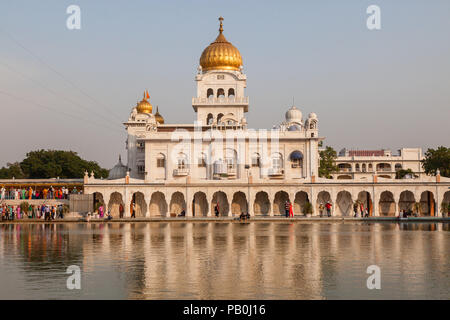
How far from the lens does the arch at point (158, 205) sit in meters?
48.9

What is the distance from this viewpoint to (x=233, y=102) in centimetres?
5684

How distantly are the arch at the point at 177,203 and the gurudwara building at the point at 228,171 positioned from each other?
3.6 inches

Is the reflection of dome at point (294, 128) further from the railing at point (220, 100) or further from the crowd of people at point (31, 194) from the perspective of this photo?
the crowd of people at point (31, 194)

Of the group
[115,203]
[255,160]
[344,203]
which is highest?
[255,160]

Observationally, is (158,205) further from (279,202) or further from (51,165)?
(51,165)

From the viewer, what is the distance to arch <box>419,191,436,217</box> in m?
47.0

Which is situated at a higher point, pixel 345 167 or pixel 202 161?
pixel 345 167

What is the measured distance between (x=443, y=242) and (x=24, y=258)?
57.3 feet

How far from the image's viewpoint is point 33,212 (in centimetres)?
4550

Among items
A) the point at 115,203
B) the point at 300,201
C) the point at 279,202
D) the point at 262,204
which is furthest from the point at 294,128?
the point at 115,203

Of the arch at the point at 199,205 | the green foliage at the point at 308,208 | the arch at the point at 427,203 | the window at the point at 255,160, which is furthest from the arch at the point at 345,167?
the green foliage at the point at 308,208

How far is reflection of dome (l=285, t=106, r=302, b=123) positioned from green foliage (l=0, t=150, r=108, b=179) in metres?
34.0

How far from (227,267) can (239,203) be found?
105 feet
